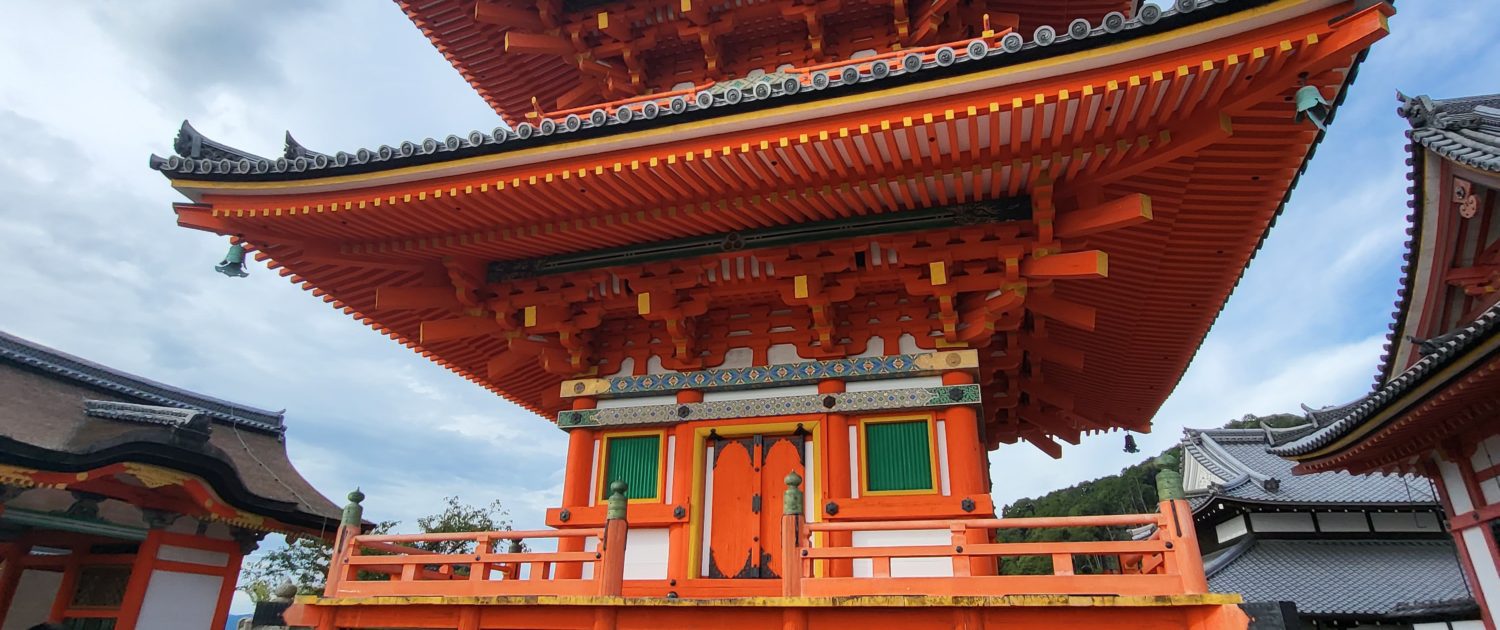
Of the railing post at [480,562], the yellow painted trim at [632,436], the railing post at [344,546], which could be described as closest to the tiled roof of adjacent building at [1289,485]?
the yellow painted trim at [632,436]

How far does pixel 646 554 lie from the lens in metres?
8.45

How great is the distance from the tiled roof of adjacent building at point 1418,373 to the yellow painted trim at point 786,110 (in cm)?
512

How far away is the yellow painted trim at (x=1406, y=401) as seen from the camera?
331 inches

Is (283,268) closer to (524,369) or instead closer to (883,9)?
(524,369)

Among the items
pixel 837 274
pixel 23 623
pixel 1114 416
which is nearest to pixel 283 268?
pixel 837 274

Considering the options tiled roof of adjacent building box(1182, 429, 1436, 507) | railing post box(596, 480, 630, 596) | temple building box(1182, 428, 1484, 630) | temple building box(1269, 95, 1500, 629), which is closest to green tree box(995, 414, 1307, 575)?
tiled roof of adjacent building box(1182, 429, 1436, 507)

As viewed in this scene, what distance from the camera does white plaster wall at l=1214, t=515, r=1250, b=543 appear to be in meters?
21.9

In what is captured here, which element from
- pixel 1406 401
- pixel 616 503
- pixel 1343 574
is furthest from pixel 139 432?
pixel 1343 574

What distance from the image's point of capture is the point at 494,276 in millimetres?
9297

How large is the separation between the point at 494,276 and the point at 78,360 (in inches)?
517

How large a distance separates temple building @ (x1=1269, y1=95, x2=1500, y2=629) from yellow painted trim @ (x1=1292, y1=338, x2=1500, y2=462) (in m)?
0.02

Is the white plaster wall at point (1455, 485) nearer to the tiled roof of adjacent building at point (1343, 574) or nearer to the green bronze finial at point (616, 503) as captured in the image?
the tiled roof of adjacent building at point (1343, 574)

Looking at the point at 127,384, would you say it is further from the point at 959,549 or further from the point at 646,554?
the point at 959,549

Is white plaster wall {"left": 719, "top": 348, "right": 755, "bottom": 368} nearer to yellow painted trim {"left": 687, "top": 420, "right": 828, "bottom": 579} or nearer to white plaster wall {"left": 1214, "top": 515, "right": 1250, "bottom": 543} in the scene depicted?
yellow painted trim {"left": 687, "top": 420, "right": 828, "bottom": 579}
